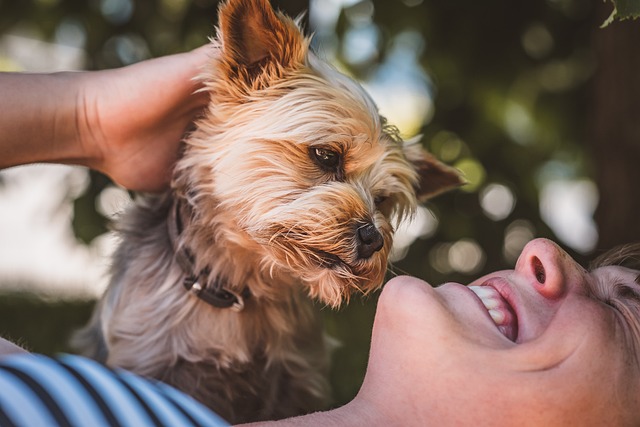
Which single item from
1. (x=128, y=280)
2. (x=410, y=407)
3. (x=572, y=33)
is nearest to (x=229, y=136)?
(x=128, y=280)

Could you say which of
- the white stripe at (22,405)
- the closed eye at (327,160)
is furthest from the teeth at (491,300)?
the white stripe at (22,405)

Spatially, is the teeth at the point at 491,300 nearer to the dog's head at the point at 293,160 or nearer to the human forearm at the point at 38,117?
the dog's head at the point at 293,160

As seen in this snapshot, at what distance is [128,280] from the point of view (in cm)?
360

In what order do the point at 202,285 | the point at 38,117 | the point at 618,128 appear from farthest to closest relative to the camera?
the point at 618,128, the point at 202,285, the point at 38,117

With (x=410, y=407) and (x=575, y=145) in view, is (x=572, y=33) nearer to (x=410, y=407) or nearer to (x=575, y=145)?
(x=575, y=145)

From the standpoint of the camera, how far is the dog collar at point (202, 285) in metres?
3.36

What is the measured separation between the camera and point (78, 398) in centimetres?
179

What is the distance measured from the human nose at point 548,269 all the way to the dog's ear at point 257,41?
1.30 meters

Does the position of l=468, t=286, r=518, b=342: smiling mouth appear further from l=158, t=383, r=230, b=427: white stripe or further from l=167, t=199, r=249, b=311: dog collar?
l=167, t=199, r=249, b=311: dog collar

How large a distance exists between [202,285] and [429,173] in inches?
46.6

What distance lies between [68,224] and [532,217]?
309 cm

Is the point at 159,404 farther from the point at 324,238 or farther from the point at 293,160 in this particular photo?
the point at 293,160

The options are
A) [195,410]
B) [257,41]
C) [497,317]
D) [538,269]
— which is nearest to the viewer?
[195,410]

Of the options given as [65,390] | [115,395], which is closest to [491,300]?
[115,395]
